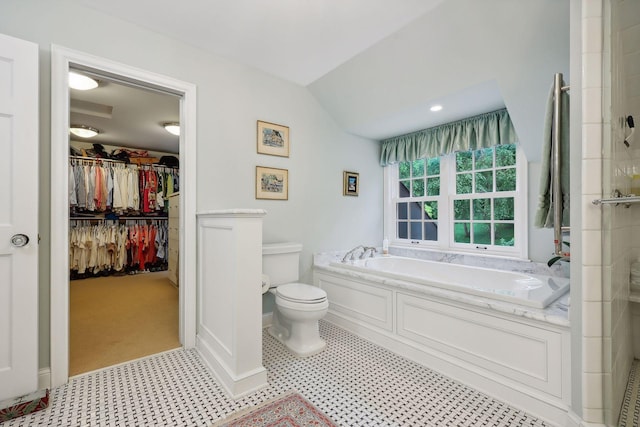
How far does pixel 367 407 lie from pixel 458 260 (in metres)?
1.92

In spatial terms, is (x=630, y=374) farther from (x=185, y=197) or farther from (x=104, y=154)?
(x=104, y=154)

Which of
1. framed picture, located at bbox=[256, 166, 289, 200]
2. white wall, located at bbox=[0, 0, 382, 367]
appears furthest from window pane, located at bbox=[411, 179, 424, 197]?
framed picture, located at bbox=[256, 166, 289, 200]

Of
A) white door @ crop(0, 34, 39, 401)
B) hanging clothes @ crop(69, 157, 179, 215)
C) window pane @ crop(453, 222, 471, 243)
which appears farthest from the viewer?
hanging clothes @ crop(69, 157, 179, 215)

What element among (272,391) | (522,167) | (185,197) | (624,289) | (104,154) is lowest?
(272,391)

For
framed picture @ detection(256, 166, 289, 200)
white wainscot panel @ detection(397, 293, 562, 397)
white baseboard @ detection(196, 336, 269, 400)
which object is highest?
framed picture @ detection(256, 166, 289, 200)

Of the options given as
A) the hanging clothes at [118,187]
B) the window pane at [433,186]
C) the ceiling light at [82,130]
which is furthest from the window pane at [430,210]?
the ceiling light at [82,130]

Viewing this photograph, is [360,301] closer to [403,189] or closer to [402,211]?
[402,211]

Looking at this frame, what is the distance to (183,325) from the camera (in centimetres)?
231

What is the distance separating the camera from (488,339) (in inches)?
68.9

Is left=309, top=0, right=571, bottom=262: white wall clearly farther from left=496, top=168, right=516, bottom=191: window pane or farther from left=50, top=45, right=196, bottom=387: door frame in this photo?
left=50, top=45, right=196, bottom=387: door frame

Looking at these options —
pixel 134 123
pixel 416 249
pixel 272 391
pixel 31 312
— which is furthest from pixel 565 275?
pixel 134 123

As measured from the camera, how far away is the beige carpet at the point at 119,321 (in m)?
2.17

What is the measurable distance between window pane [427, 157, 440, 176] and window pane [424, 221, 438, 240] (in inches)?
23.2

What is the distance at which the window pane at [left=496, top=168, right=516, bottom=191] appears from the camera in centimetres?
281
